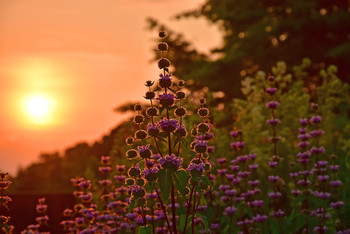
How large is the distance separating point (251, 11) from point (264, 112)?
12.6 metres

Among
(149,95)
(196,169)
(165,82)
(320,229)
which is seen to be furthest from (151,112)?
(320,229)

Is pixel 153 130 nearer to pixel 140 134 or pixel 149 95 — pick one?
pixel 140 134

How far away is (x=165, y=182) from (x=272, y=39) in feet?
63.4

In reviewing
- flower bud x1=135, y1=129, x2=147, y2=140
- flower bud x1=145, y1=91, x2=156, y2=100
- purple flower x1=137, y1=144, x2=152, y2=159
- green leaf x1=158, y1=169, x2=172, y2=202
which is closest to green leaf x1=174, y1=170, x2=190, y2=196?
green leaf x1=158, y1=169, x2=172, y2=202

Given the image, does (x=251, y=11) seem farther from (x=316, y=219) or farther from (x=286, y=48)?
(x=316, y=219)

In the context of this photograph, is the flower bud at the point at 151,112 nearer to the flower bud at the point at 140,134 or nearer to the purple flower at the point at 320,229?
the flower bud at the point at 140,134

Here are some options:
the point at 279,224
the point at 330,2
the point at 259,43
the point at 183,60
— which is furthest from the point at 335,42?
the point at 279,224

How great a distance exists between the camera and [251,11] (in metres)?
20.9

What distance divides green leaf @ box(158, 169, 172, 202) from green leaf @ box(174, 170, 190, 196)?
0.06 metres

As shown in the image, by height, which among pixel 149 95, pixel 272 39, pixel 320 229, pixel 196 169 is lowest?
pixel 320 229

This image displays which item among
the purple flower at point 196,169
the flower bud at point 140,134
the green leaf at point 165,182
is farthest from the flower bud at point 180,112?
the green leaf at point 165,182

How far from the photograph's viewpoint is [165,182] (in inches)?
137

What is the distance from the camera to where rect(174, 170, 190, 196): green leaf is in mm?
3451

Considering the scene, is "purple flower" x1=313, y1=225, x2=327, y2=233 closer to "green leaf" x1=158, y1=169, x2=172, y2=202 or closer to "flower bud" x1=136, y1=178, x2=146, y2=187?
"flower bud" x1=136, y1=178, x2=146, y2=187
